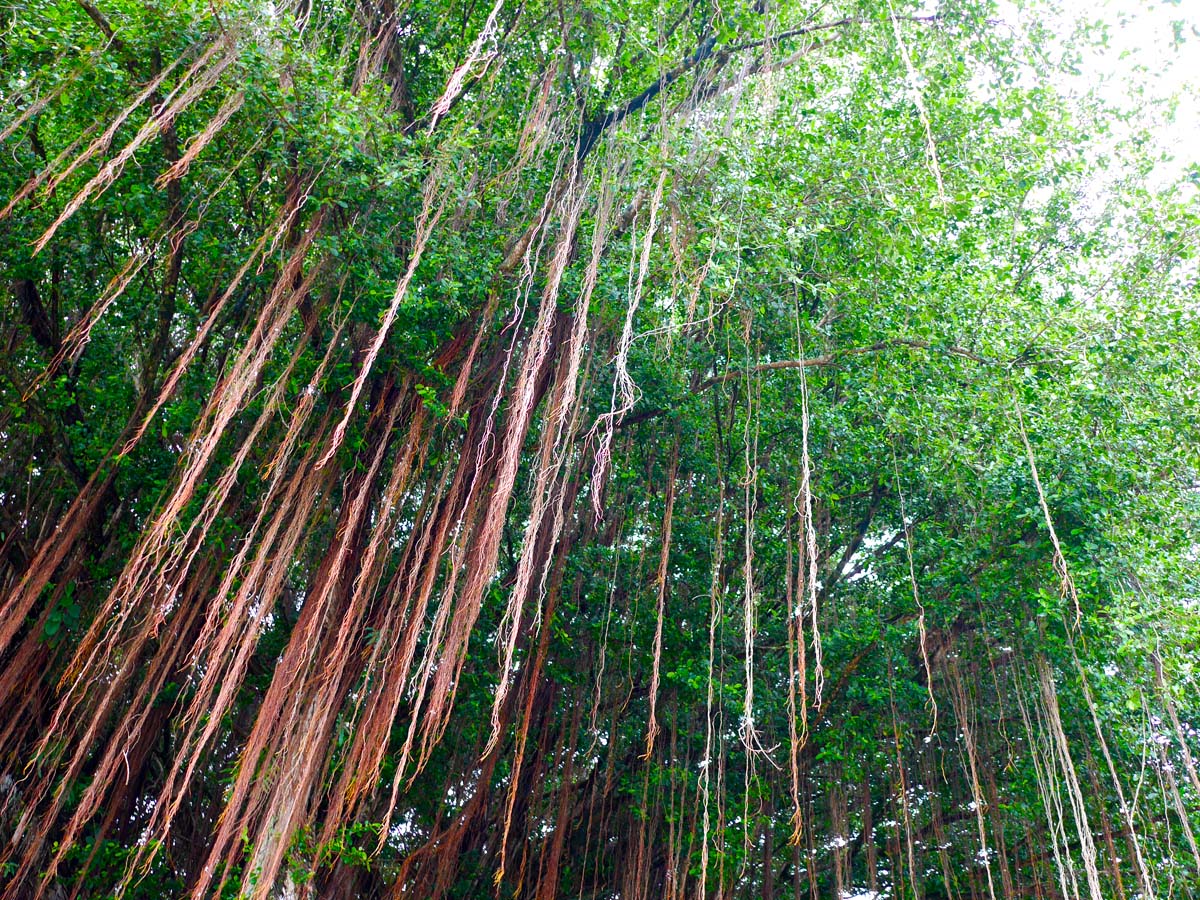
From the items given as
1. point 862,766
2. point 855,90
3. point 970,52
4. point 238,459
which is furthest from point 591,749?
point 970,52

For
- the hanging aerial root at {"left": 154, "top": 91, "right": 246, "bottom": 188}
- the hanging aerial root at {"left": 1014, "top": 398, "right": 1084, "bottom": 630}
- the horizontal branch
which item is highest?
the horizontal branch

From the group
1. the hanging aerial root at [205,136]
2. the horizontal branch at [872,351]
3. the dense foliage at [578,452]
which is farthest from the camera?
the horizontal branch at [872,351]

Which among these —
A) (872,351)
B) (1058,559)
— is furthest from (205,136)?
(1058,559)

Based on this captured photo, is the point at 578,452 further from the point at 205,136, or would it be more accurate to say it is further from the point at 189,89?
the point at 189,89

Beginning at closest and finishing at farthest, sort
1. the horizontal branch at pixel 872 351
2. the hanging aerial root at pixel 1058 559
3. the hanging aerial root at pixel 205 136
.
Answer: the hanging aerial root at pixel 205 136 → the hanging aerial root at pixel 1058 559 → the horizontal branch at pixel 872 351

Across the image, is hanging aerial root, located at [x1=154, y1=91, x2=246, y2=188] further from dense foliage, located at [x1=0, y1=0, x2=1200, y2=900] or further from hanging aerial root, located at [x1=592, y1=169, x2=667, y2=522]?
hanging aerial root, located at [x1=592, y1=169, x2=667, y2=522]

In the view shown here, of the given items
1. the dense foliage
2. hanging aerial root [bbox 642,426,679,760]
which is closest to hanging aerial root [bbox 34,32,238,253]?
the dense foliage

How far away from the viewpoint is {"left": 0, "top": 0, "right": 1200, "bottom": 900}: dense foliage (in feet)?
9.64

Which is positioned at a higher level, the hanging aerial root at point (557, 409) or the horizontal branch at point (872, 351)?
the horizontal branch at point (872, 351)

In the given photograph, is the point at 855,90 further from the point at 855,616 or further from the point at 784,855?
the point at 784,855

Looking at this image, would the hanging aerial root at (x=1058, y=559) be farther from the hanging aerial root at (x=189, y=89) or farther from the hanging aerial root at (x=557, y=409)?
the hanging aerial root at (x=189, y=89)

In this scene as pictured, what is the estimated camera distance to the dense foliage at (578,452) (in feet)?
9.64

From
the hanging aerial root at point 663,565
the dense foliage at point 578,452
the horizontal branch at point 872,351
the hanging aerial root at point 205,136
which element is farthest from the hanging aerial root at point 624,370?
the hanging aerial root at point 205,136

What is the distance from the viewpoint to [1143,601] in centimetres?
330
